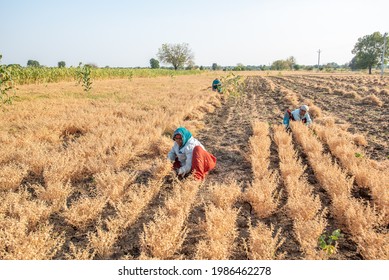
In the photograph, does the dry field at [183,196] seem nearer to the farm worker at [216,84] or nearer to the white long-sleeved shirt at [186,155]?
the white long-sleeved shirt at [186,155]

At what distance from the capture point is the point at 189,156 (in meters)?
5.14

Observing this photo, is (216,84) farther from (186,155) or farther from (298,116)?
(186,155)

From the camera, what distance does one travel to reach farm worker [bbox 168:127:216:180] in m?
5.04

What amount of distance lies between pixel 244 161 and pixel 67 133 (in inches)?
193

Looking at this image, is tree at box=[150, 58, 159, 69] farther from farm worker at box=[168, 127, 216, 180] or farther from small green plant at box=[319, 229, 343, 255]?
small green plant at box=[319, 229, 343, 255]

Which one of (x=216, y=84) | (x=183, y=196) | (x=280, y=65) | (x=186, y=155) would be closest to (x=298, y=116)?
(x=186, y=155)

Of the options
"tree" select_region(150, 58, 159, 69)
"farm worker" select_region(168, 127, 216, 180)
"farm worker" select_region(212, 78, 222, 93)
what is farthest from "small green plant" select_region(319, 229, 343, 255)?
"tree" select_region(150, 58, 159, 69)

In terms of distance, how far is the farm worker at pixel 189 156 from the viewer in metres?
5.04

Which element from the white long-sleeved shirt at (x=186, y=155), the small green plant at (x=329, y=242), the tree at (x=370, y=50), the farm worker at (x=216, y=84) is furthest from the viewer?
the tree at (x=370, y=50)

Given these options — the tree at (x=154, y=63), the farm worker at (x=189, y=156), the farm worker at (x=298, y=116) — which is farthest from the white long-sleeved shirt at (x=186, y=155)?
the tree at (x=154, y=63)

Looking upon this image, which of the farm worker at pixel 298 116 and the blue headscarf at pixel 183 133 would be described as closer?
the blue headscarf at pixel 183 133

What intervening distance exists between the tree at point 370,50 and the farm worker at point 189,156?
7995 cm

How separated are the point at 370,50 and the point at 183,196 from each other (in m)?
84.0

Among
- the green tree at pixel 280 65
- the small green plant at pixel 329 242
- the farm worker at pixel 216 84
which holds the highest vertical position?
the green tree at pixel 280 65
